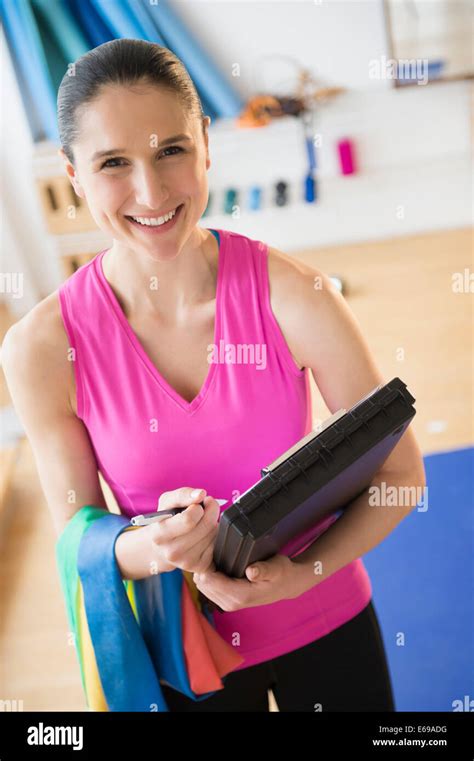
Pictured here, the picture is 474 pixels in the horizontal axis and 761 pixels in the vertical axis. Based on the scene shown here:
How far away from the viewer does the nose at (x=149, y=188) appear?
74cm

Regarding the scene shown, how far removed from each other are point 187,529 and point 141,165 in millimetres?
314

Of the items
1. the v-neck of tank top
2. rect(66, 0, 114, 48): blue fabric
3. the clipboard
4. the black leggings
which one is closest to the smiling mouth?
the v-neck of tank top

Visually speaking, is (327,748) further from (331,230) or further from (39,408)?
(331,230)

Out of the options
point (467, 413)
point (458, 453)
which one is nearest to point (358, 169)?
point (467, 413)

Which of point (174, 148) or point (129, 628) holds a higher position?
point (174, 148)

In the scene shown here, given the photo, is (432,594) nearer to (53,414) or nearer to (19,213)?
(53,414)

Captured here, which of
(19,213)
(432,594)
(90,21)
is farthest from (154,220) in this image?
(19,213)

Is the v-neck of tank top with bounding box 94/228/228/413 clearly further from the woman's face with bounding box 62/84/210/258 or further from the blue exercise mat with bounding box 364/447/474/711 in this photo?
the blue exercise mat with bounding box 364/447/474/711

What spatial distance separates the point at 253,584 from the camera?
2.65 ft

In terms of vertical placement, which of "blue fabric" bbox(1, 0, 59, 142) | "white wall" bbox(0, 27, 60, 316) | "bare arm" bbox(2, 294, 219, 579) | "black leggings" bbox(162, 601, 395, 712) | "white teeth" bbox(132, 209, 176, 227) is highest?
"blue fabric" bbox(1, 0, 59, 142)

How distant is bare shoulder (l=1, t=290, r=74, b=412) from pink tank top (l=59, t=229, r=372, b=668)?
0.01m

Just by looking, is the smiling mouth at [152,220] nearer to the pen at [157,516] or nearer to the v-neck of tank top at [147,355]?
the v-neck of tank top at [147,355]

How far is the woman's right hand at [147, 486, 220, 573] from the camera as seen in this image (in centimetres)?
72

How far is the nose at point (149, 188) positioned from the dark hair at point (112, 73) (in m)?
0.07
